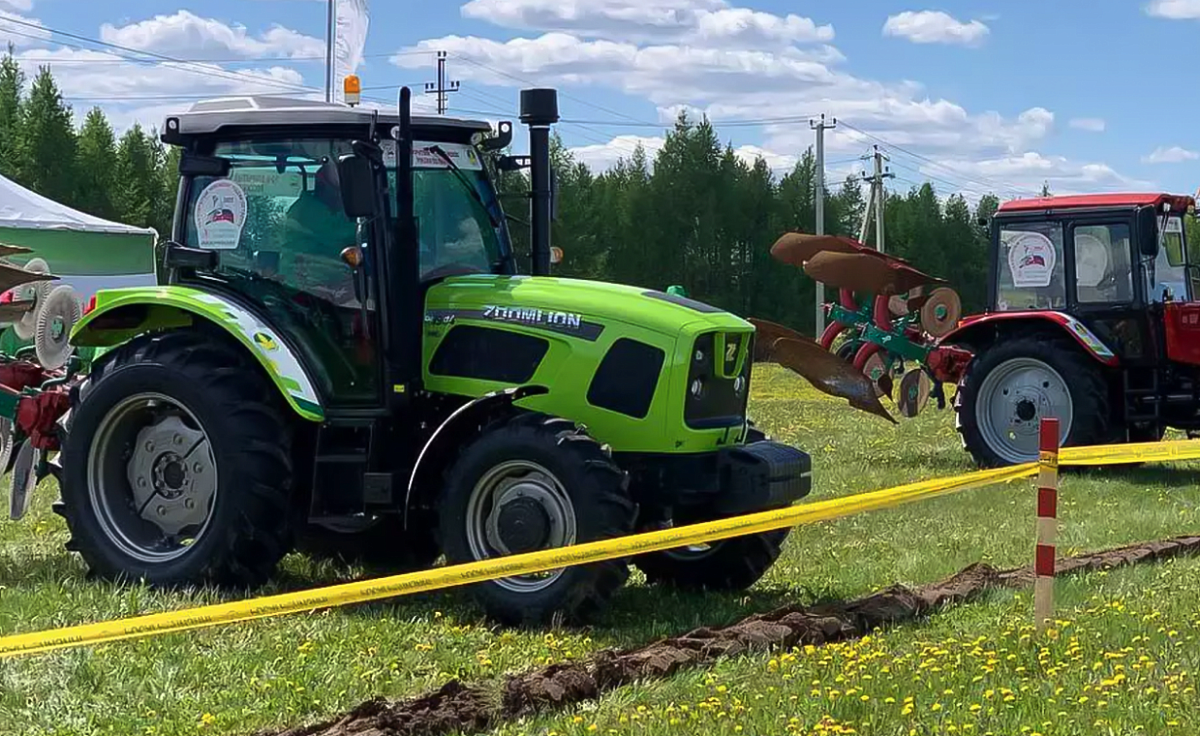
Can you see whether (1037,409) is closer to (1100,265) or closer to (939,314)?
(1100,265)

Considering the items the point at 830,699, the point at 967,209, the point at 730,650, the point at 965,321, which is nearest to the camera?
the point at 830,699

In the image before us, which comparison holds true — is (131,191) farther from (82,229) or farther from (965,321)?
(965,321)

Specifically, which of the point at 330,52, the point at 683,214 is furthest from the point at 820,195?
the point at 330,52

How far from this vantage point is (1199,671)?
19.1 ft

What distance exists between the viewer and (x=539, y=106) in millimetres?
8055

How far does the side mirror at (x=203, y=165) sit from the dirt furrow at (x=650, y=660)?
10.4ft

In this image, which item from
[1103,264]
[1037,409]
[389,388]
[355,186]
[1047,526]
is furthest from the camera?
[1037,409]

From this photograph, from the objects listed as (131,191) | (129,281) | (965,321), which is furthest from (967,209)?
(965,321)

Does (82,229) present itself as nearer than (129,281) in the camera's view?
Yes

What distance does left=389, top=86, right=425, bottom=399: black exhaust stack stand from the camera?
7492 mm

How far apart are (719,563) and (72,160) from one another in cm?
5057

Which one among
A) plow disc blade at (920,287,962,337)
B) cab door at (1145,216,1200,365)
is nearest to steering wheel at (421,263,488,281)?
cab door at (1145,216,1200,365)

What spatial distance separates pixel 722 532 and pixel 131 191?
5206cm

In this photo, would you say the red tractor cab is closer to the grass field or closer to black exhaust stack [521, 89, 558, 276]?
the grass field
